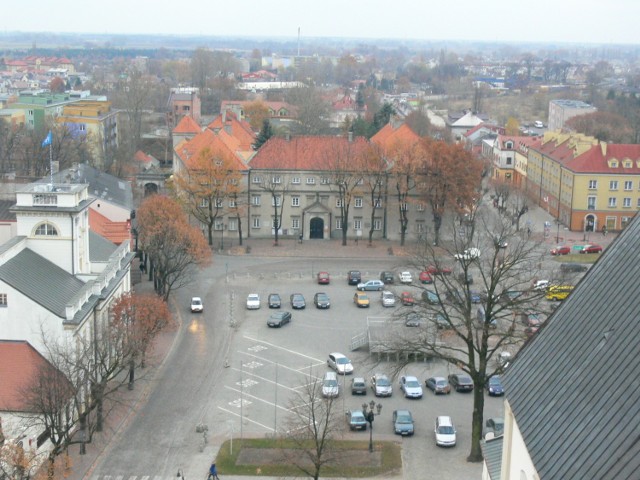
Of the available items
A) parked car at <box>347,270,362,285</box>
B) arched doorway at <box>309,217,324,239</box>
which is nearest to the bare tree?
parked car at <box>347,270,362,285</box>

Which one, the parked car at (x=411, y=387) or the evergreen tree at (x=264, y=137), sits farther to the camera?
the evergreen tree at (x=264, y=137)

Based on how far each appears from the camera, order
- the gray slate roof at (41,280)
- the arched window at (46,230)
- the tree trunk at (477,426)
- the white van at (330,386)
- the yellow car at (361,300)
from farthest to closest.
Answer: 1. the yellow car at (361,300)
2. the arched window at (46,230)
3. the white van at (330,386)
4. the gray slate roof at (41,280)
5. the tree trunk at (477,426)

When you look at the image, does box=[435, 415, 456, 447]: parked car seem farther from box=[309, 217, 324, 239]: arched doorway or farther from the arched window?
box=[309, 217, 324, 239]: arched doorway

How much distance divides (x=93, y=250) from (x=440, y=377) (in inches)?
734

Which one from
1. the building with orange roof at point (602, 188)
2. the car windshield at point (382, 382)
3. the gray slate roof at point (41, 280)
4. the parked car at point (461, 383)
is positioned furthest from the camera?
the building with orange roof at point (602, 188)

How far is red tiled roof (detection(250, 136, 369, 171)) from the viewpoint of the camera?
73.8m

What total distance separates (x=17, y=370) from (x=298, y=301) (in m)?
22.7

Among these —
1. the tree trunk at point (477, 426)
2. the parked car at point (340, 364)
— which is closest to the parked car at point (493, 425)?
the tree trunk at point (477, 426)

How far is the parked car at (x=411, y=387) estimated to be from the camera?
42.5m

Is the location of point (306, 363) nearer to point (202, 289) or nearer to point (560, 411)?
point (202, 289)

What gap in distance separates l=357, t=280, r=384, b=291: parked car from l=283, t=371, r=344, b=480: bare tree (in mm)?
20215

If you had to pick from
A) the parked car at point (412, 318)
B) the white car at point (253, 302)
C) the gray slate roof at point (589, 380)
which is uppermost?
the gray slate roof at point (589, 380)

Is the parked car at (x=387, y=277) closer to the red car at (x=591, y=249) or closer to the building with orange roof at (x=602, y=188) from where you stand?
the red car at (x=591, y=249)

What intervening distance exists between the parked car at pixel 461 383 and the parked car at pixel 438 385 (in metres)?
0.42
